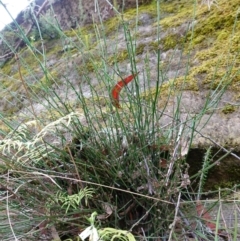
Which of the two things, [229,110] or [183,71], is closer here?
[229,110]

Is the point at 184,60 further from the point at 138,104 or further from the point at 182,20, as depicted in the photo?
the point at 138,104

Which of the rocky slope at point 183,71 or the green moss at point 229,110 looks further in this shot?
the green moss at point 229,110

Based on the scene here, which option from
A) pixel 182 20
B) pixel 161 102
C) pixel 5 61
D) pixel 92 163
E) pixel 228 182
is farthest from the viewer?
pixel 5 61

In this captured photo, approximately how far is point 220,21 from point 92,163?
37.3 inches

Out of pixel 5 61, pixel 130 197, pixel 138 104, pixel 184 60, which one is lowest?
pixel 5 61

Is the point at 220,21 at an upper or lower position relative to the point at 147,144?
lower

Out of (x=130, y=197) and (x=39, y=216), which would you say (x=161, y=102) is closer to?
(x=130, y=197)

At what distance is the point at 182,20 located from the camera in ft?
5.38

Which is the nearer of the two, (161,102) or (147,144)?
(147,144)

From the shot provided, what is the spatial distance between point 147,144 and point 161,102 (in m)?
0.41

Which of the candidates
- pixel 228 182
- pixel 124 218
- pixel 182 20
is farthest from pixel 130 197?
pixel 182 20

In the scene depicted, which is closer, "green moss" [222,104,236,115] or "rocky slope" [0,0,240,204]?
"rocky slope" [0,0,240,204]

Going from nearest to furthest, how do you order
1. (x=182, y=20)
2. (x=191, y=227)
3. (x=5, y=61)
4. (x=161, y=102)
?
(x=191, y=227), (x=161, y=102), (x=182, y=20), (x=5, y=61)

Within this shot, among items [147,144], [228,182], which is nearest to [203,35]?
[228,182]
